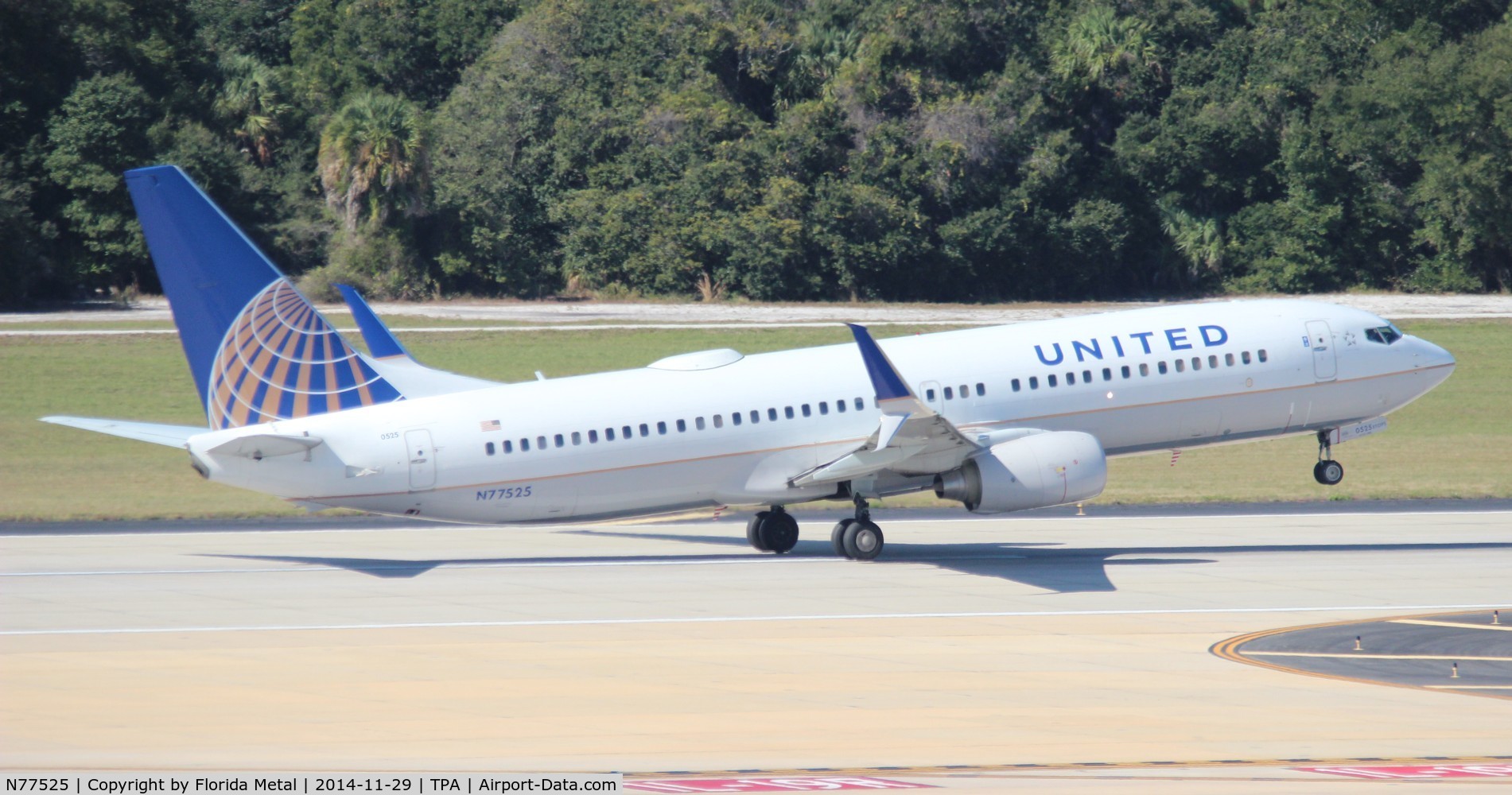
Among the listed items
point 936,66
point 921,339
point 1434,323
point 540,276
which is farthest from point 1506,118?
point 921,339

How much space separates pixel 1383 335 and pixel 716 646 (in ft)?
62.9

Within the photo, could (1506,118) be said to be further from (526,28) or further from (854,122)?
(526,28)

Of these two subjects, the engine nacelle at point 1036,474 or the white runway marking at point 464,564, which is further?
the white runway marking at point 464,564

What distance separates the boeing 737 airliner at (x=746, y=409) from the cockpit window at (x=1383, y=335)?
0.07 metres

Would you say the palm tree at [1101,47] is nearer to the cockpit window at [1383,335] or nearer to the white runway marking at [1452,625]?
the cockpit window at [1383,335]

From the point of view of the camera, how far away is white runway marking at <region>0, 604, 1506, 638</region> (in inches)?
1004

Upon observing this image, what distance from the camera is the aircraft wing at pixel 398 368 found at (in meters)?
31.1

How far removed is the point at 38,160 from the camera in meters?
78.9

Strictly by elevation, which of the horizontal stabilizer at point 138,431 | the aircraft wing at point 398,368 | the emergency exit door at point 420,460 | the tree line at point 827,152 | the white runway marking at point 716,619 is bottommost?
the white runway marking at point 716,619

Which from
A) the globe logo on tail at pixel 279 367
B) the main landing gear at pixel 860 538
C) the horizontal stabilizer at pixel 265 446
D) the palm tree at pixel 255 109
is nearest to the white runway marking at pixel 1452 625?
the main landing gear at pixel 860 538

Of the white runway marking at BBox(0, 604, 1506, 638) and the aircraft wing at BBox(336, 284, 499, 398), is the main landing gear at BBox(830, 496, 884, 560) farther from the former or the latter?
the aircraft wing at BBox(336, 284, 499, 398)

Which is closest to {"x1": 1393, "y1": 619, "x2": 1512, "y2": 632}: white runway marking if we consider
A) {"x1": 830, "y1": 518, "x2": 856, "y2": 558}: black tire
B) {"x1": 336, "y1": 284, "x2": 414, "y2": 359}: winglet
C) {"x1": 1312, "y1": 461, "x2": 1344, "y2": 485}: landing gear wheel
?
{"x1": 1312, "y1": 461, "x2": 1344, "y2": 485}: landing gear wheel

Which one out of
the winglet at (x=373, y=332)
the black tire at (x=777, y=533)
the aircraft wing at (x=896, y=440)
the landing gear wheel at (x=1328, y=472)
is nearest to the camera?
the aircraft wing at (x=896, y=440)
